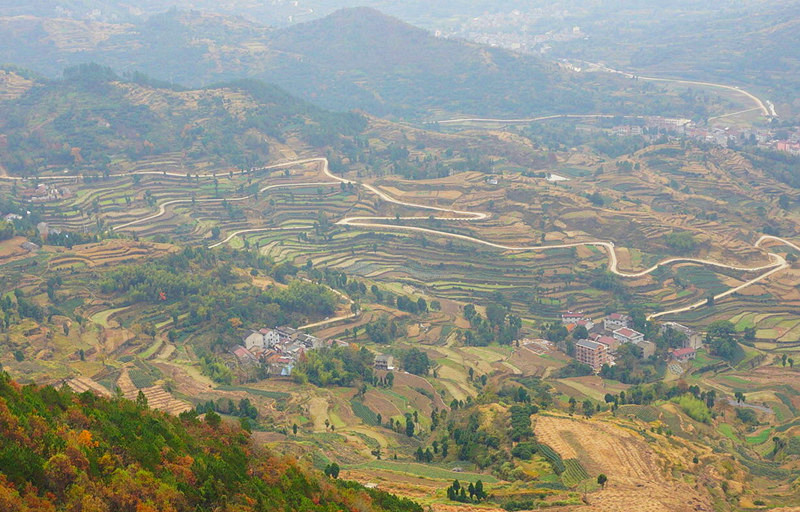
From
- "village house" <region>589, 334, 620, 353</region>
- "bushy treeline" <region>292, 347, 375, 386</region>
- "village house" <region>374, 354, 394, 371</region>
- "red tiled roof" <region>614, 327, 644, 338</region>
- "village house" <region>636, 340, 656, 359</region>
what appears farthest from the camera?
"red tiled roof" <region>614, 327, 644, 338</region>

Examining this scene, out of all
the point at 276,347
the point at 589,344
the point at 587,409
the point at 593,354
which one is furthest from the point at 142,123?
the point at 587,409

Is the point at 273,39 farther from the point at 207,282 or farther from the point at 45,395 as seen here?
the point at 45,395

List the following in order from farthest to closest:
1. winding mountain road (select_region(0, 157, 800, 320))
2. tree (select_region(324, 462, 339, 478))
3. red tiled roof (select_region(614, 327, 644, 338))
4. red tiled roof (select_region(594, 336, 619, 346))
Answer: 1. winding mountain road (select_region(0, 157, 800, 320))
2. red tiled roof (select_region(614, 327, 644, 338))
3. red tiled roof (select_region(594, 336, 619, 346))
4. tree (select_region(324, 462, 339, 478))

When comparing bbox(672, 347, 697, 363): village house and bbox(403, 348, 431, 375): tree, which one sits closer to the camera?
bbox(403, 348, 431, 375): tree

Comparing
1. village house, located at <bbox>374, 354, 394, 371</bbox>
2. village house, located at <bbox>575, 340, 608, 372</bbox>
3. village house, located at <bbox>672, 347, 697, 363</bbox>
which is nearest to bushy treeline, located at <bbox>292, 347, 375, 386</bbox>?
village house, located at <bbox>374, 354, 394, 371</bbox>

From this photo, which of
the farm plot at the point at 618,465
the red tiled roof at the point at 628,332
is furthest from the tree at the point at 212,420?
the red tiled roof at the point at 628,332

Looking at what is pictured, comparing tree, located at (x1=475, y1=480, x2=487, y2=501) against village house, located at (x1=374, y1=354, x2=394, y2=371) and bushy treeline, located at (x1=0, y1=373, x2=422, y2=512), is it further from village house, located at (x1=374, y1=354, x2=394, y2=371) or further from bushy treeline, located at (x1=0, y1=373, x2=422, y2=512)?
village house, located at (x1=374, y1=354, x2=394, y2=371)
